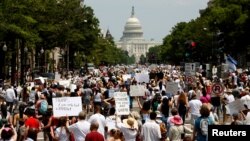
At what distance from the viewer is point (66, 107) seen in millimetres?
18375

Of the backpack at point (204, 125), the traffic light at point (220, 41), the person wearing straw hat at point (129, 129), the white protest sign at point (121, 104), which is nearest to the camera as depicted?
the backpack at point (204, 125)

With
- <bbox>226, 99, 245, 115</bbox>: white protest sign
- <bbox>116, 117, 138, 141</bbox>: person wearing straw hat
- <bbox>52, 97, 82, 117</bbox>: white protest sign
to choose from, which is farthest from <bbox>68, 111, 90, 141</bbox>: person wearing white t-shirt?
<bbox>226, 99, 245, 115</bbox>: white protest sign

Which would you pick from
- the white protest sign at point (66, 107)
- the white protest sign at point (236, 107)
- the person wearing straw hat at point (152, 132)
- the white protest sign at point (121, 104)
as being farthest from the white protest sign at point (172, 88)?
the person wearing straw hat at point (152, 132)

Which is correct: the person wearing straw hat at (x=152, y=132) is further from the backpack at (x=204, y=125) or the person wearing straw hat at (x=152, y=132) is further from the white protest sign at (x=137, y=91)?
the white protest sign at (x=137, y=91)

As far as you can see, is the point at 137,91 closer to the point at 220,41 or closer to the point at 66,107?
the point at 66,107

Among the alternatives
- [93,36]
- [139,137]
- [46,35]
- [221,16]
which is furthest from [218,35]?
[139,137]

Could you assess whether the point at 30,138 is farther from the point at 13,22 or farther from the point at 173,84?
the point at 13,22

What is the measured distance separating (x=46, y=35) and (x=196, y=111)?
57.5 meters

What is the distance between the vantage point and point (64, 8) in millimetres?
91125

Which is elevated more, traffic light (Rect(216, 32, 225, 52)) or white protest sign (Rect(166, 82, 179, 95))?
traffic light (Rect(216, 32, 225, 52))

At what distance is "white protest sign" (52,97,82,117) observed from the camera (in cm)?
1823

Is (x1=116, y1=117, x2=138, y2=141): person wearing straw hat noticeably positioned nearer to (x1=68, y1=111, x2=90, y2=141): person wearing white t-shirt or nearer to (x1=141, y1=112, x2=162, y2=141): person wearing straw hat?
(x1=141, y1=112, x2=162, y2=141): person wearing straw hat

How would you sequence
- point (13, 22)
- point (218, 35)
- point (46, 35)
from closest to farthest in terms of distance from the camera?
1. point (13, 22)
2. point (46, 35)
3. point (218, 35)

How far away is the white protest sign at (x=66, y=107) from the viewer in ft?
59.8
